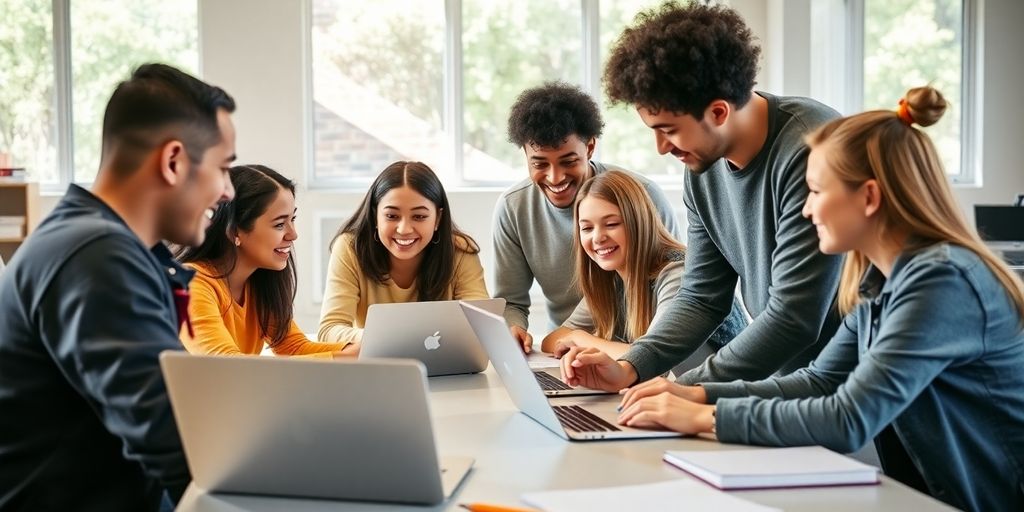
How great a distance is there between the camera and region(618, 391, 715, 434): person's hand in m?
1.60

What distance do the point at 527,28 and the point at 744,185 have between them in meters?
4.69

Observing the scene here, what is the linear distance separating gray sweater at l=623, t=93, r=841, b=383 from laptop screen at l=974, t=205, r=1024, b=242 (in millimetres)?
2847

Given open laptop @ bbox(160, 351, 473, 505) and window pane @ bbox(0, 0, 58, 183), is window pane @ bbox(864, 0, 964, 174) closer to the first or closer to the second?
window pane @ bbox(0, 0, 58, 183)

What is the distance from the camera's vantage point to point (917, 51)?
684 centimetres

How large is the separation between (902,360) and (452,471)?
2.03 feet

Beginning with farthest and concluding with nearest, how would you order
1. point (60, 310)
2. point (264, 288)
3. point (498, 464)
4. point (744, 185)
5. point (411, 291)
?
point (411, 291)
point (264, 288)
point (744, 185)
point (498, 464)
point (60, 310)

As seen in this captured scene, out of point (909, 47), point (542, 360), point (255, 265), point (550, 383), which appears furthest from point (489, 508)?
point (909, 47)

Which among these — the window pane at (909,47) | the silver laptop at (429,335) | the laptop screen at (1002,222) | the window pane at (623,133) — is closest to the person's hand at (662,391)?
the silver laptop at (429,335)

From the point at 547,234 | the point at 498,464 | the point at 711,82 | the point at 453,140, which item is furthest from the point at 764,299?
the point at 453,140

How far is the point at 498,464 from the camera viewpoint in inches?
58.9

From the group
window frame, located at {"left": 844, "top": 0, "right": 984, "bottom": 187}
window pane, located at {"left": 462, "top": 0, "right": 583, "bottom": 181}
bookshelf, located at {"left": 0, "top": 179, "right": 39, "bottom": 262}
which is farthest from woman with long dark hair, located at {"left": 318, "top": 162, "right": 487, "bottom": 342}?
window frame, located at {"left": 844, "top": 0, "right": 984, "bottom": 187}

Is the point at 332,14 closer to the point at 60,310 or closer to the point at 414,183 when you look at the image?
the point at 414,183

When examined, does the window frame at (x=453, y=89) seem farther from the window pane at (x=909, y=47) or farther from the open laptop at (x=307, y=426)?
the open laptop at (x=307, y=426)

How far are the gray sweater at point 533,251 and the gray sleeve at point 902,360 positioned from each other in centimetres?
178
